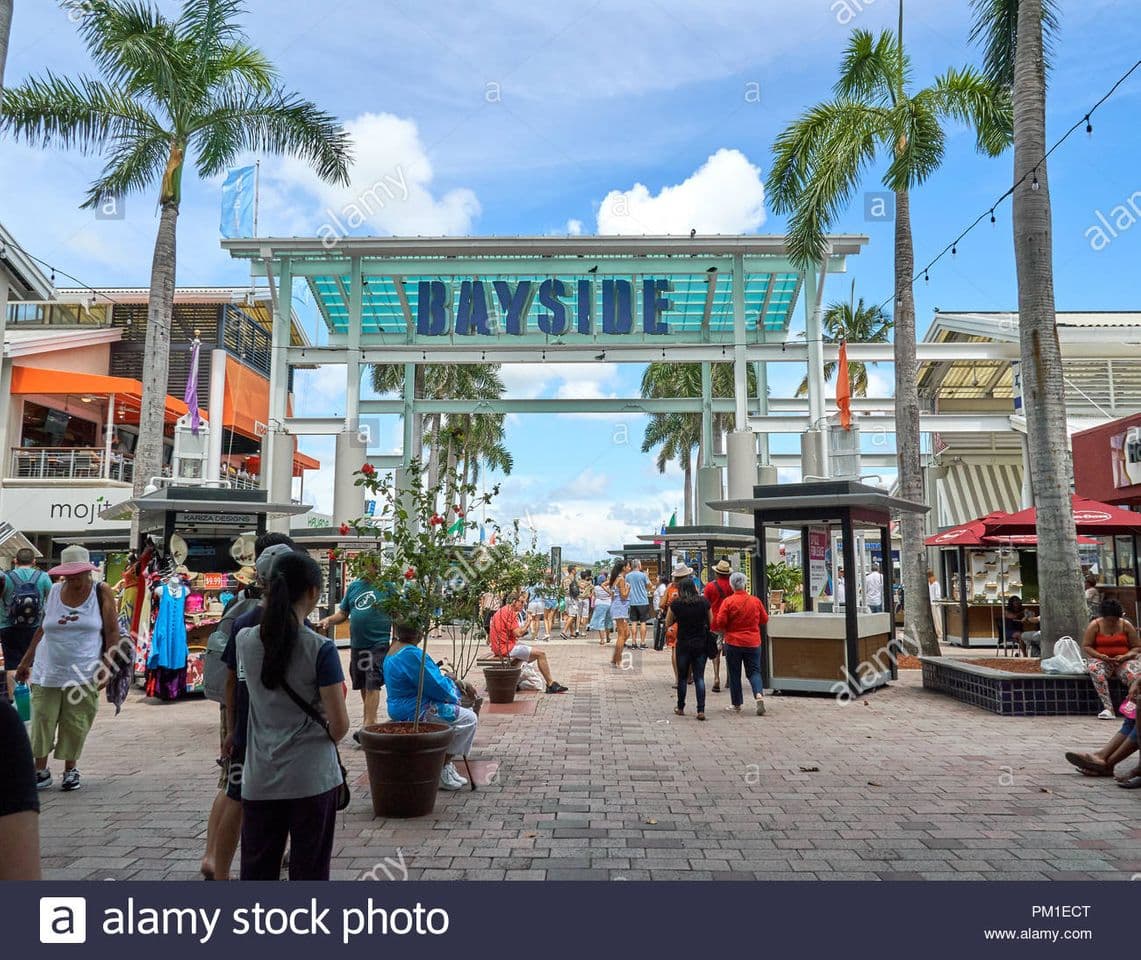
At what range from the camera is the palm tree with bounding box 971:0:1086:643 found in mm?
9672

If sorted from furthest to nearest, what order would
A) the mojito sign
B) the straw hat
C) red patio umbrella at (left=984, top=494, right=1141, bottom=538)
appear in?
the mojito sign
red patio umbrella at (left=984, top=494, right=1141, bottom=538)
the straw hat

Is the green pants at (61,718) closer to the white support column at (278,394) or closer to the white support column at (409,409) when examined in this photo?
the white support column at (278,394)

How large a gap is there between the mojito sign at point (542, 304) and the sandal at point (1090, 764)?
1729 centimetres

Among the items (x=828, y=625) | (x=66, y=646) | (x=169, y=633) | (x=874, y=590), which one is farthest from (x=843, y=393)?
(x=66, y=646)

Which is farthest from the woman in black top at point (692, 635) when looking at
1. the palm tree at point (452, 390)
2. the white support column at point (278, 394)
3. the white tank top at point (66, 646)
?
the palm tree at point (452, 390)

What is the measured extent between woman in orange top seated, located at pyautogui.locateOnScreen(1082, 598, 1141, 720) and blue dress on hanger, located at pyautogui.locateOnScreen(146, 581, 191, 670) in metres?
10.6

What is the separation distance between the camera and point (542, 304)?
888 inches

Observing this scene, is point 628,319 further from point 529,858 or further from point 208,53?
point 529,858

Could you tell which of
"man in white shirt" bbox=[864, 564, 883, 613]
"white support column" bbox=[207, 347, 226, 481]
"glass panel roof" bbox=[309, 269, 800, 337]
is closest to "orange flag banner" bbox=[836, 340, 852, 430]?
"man in white shirt" bbox=[864, 564, 883, 613]

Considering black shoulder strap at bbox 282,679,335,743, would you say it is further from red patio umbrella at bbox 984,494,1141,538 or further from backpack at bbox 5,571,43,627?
red patio umbrella at bbox 984,494,1141,538

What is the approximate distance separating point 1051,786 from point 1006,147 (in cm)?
1179

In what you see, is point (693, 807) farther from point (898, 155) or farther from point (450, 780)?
point (898, 155)

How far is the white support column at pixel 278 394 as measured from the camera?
21672 millimetres
